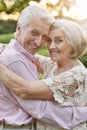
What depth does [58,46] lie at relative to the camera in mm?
3672

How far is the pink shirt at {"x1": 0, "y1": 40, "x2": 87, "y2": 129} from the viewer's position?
3516 mm

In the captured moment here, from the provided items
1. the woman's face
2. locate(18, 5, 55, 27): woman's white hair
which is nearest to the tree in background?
the woman's face

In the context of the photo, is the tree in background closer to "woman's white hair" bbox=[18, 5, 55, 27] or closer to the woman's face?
the woman's face

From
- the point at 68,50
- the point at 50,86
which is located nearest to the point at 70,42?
the point at 68,50

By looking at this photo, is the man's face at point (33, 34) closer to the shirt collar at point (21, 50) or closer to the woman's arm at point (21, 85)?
the shirt collar at point (21, 50)

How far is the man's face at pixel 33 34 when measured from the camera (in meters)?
3.56

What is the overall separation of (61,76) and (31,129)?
15.4 inches

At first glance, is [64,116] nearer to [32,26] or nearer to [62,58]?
[62,58]

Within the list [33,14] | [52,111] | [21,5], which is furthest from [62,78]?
[21,5]

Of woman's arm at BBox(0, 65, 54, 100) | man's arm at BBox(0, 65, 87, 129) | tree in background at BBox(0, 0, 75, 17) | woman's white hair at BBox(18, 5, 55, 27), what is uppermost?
woman's white hair at BBox(18, 5, 55, 27)

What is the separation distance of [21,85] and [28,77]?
0.08m

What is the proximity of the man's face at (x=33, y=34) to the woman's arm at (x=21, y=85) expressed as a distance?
23cm

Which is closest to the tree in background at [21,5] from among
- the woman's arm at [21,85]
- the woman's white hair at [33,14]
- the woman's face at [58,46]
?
the woman's face at [58,46]

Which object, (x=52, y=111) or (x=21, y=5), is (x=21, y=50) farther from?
(x=21, y=5)
